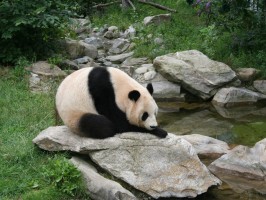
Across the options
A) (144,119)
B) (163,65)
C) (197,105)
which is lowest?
(197,105)

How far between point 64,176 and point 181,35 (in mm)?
8196

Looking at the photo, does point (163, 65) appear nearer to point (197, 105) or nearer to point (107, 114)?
point (197, 105)

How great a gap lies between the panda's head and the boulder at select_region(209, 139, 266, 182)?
1.35 m

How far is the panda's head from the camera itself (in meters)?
5.49

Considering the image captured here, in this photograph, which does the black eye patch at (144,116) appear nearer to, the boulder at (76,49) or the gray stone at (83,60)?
the gray stone at (83,60)

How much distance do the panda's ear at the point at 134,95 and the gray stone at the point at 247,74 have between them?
5.36 meters

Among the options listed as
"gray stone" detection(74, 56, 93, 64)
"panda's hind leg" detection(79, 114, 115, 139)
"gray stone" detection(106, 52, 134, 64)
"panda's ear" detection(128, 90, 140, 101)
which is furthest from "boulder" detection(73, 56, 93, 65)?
"panda's ear" detection(128, 90, 140, 101)

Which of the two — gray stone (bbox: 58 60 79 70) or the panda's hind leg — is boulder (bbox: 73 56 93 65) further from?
the panda's hind leg

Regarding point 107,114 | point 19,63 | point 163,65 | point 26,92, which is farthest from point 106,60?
point 107,114

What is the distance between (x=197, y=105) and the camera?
9922 millimetres

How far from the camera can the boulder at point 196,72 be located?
392 inches

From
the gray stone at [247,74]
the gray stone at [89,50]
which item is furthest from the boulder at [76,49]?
the gray stone at [247,74]

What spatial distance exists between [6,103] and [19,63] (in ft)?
6.27

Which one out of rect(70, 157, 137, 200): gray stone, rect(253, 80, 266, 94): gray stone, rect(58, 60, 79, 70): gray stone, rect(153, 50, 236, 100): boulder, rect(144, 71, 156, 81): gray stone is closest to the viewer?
rect(70, 157, 137, 200): gray stone
